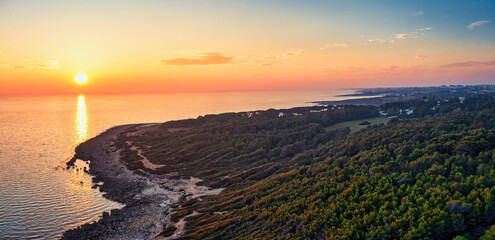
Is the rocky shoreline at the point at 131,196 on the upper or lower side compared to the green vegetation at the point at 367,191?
lower

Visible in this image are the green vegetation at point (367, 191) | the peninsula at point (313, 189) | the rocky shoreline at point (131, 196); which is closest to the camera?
the green vegetation at point (367, 191)

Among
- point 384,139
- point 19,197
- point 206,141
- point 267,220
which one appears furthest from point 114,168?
point 384,139

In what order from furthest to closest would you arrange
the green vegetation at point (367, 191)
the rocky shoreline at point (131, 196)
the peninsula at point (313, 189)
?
1. the rocky shoreline at point (131, 196)
2. the peninsula at point (313, 189)
3. the green vegetation at point (367, 191)

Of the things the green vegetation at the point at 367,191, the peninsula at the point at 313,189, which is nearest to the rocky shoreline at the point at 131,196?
the peninsula at the point at 313,189

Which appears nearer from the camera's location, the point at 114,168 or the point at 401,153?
the point at 401,153

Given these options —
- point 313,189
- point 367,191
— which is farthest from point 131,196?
point 367,191

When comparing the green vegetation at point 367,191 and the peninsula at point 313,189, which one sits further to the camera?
the peninsula at point 313,189

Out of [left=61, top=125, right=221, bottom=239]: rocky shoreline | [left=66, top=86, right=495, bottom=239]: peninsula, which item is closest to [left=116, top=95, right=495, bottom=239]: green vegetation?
[left=66, top=86, right=495, bottom=239]: peninsula

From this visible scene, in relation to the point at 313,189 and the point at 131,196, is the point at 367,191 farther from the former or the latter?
the point at 131,196

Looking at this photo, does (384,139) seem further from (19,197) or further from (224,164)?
(19,197)

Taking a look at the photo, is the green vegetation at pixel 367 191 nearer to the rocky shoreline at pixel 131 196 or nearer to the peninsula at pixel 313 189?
the peninsula at pixel 313 189
